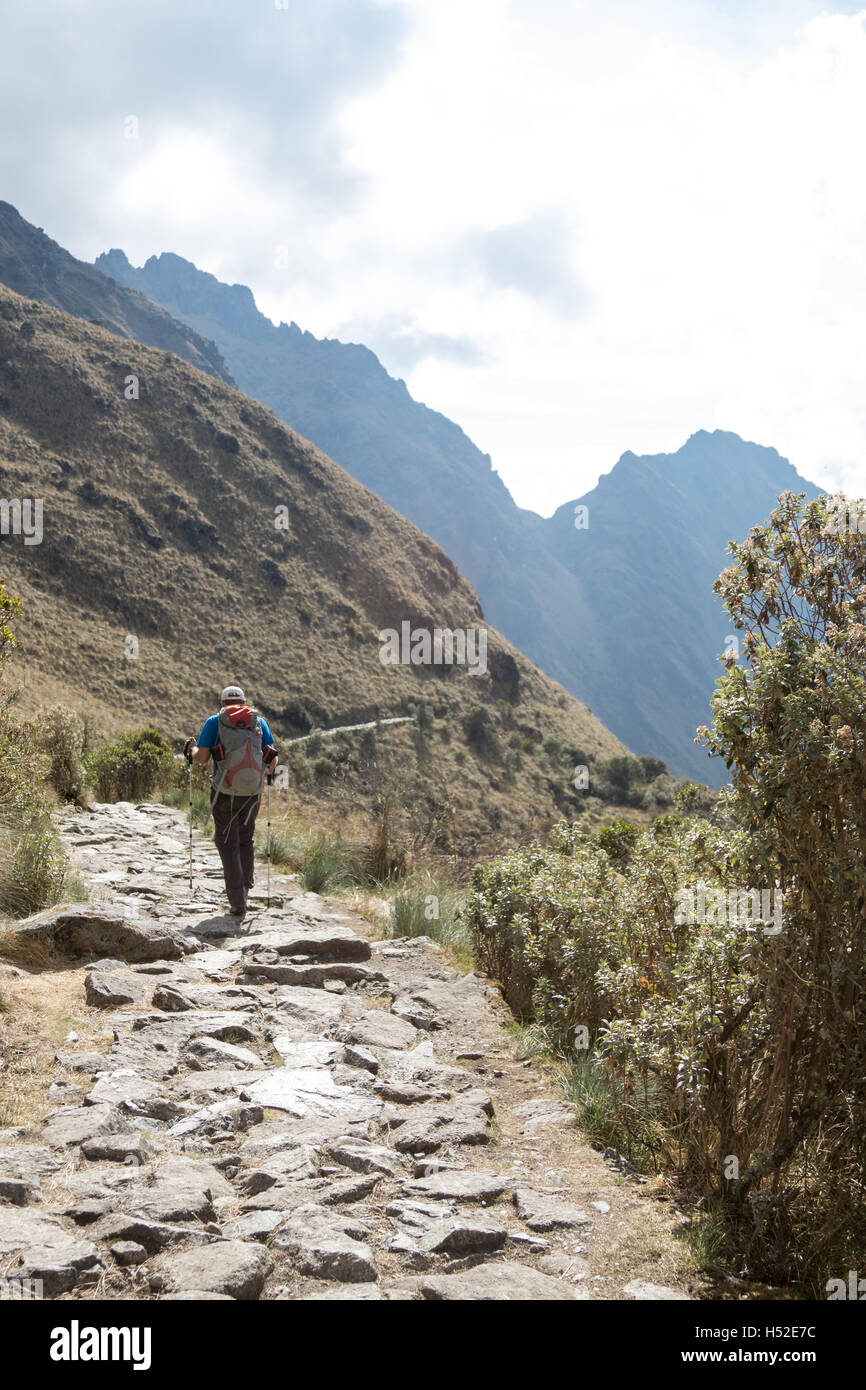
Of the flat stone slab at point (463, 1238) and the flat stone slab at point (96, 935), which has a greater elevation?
the flat stone slab at point (96, 935)

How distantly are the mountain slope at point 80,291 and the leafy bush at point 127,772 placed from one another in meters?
85.6

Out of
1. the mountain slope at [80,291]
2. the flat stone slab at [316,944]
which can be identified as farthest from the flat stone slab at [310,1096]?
the mountain slope at [80,291]

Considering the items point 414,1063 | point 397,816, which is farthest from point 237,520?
point 414,1063

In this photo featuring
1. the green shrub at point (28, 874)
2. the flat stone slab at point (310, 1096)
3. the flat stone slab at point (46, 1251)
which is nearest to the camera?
the flat stone slab at point (46, 1251)

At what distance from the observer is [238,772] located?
737 centimetres

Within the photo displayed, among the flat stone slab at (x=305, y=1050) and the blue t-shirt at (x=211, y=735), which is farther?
the blue t-shirt at (x=211, y=735)

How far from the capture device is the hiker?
7277 millimetres

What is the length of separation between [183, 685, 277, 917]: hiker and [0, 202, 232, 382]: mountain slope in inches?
3616

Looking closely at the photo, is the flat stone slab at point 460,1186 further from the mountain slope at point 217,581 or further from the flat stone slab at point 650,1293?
the mountain slope at point 217,581

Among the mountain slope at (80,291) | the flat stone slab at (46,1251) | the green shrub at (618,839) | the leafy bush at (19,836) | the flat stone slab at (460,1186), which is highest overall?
the mountain slope at (80,291)

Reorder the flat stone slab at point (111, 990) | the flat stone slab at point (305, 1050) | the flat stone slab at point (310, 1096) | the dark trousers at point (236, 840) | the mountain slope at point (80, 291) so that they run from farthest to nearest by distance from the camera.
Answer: the mountain slope at point (80, 291)
the dark trousers at point (236, 840)
the flat stone slab at point (111, 990)
the flat stone slab at point (305, 1050)
the flat stone slab at point (310, 1096)

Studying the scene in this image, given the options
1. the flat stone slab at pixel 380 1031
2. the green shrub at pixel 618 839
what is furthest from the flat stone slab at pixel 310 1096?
the green shrub at pixel 618 839

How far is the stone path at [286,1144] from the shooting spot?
7.98 feet

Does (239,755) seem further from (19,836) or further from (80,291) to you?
(80,291)
